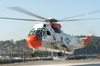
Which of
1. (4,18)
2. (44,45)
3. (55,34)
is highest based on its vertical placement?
(4,18)

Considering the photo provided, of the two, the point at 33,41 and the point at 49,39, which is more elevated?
the point at 49,39

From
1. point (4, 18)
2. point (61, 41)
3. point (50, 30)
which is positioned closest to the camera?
point (4, 18)

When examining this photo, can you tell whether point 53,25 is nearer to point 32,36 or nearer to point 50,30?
point 50,30

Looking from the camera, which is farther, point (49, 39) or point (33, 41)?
point (49, 39)

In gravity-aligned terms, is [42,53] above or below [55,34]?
below

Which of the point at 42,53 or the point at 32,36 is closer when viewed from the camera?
the point at 32,36

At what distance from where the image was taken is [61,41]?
3131cm

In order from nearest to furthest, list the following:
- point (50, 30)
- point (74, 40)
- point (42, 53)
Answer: point (50, 30) → point (74, 40) → point (42, 53)

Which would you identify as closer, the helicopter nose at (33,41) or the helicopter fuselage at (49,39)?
the helicopter nose at (33,41)

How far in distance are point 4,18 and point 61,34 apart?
12641 mm

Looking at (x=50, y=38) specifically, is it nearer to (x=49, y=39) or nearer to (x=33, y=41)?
(x=49, y=39)

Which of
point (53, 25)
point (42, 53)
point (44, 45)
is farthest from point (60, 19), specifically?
point (42, 53)

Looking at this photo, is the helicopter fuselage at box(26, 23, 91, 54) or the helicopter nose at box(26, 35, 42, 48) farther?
the helicopter fuselage at box(26, 23, 91, 54)

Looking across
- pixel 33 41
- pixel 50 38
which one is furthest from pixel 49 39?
pixel 33 41
